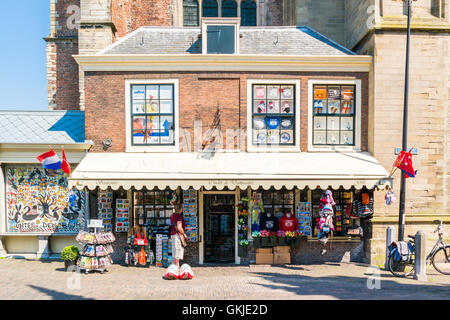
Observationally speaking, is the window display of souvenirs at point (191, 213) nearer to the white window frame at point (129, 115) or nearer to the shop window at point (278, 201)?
the white window frame at point (129, 115)

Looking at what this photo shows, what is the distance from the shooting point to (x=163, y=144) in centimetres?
1141

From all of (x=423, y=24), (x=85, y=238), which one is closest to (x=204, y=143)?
(x=85, y=238)

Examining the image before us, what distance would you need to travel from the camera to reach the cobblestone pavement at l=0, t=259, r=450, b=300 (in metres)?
7.71

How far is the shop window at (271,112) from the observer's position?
11508 millimetres

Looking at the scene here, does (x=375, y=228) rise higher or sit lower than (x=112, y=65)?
lower

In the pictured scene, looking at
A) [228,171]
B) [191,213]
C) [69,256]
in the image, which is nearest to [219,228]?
[191,213]

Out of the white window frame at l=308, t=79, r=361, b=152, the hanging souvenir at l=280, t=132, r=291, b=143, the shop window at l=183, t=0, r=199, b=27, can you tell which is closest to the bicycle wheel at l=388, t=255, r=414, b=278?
the white window frame at l=308, t=79, r=361, b=152

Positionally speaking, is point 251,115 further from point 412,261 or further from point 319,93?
point 412,261

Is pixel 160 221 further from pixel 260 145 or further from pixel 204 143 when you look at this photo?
pixel 260 145

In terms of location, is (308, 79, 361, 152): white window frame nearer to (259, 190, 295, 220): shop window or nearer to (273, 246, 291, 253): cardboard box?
(259, 190, 295, 220): shop window

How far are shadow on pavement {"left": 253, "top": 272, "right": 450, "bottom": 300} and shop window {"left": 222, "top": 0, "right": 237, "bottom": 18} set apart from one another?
14203mm

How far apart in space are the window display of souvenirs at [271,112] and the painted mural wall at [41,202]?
6.17 meters

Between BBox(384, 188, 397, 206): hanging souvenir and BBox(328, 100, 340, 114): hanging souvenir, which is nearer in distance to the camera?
BBox(384, 188, 397, 206): hanging souvenir

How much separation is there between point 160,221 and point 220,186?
274 cm
